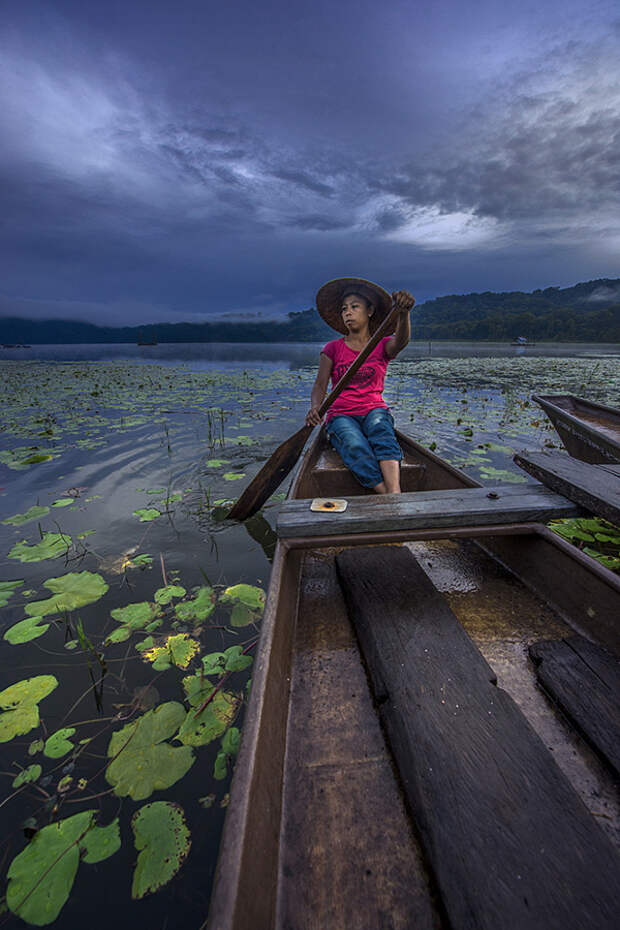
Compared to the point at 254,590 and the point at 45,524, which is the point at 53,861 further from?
the point at 45,524

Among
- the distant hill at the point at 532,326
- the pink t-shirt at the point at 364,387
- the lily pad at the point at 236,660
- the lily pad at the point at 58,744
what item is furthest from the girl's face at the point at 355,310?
the distant hill at the point at 532,326

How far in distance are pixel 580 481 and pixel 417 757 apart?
1625 mm

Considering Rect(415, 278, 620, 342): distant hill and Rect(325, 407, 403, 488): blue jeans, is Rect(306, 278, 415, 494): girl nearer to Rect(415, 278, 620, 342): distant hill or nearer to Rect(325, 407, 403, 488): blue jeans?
Rect(325, 407, 403, 488): blue jeans

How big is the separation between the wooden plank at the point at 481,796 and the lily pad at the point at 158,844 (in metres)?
0.85

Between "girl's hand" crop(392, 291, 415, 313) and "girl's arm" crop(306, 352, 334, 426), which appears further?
"girl's arm" crop(306, 352, 334, 426)

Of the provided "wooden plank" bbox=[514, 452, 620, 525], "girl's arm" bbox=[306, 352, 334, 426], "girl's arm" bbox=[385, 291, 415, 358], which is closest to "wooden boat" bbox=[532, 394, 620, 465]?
"wooden plank" bbox=[514, 452, 620, 525]

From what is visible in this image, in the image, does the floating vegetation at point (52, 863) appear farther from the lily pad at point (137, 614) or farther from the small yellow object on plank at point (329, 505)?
the small yellow object on plank at point (329, 505)

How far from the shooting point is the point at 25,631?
213cm

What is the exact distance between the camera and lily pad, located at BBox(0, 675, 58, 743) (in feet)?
5.22

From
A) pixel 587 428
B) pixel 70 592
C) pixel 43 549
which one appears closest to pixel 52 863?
pixel 70 592

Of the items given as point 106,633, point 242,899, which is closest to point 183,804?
point 242,899

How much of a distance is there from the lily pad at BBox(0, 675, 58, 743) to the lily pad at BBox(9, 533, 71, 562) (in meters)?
1.30

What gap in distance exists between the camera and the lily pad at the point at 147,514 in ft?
12.0

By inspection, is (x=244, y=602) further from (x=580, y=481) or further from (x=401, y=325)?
(x=401, y=325)
